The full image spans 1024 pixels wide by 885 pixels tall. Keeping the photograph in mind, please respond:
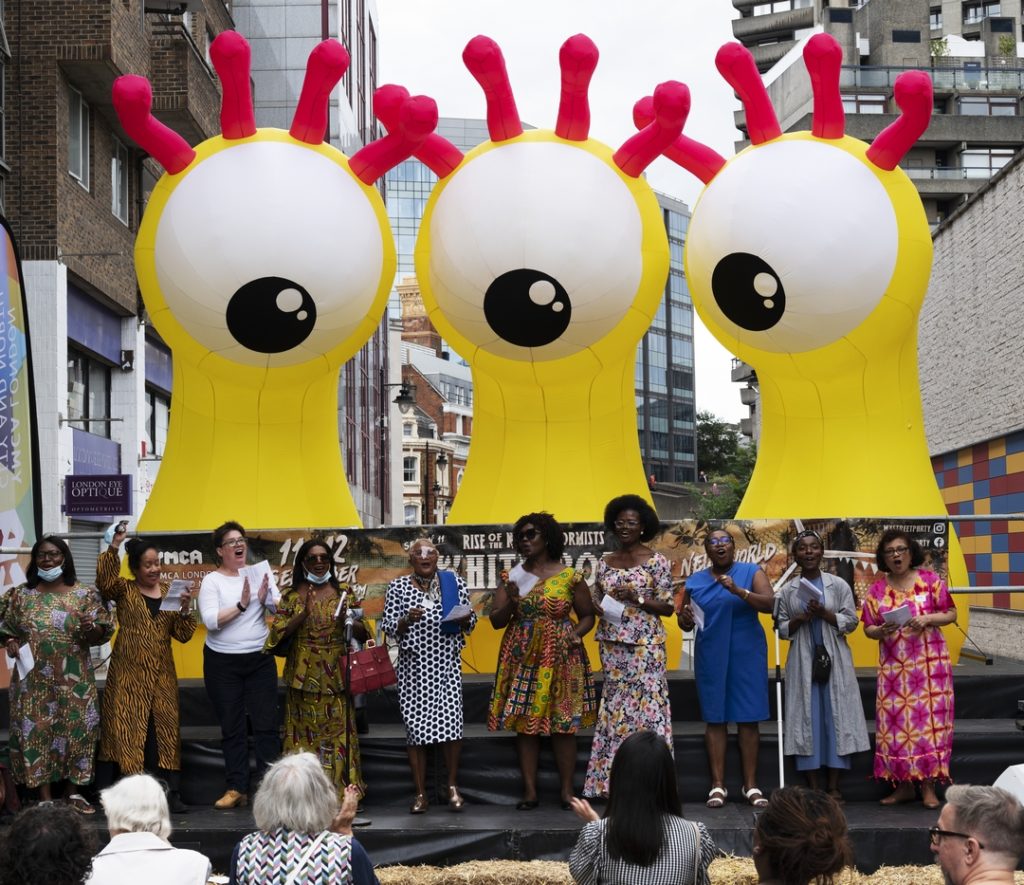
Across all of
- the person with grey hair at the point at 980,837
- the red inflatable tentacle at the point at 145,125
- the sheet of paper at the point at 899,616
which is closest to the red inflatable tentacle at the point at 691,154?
the red inflatable tentacle at the point at 145,125

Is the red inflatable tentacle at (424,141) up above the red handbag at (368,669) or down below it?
above

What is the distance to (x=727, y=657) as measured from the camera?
715 cm

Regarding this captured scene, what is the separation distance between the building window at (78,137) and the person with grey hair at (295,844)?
14.4m

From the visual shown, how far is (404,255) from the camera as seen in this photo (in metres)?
86.6

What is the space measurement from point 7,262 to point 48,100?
6.42 m

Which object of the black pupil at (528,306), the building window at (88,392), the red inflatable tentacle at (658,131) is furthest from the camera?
the building window at (88,392)

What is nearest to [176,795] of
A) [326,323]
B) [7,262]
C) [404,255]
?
[326,323]

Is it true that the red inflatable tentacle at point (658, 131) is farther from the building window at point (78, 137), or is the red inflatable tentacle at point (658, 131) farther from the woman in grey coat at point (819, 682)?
the building window at point (78, 137)

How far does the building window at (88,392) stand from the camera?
58.2 ft

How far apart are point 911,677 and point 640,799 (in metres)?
3.38

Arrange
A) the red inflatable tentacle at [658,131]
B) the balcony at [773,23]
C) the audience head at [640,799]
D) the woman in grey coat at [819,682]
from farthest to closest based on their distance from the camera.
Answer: the balcony at [773,23]
the red inflatable tentacle at [658,131]
the woman in grey coat at [819,682]
the audience head at [640,799]

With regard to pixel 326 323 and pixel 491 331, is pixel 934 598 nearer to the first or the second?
pixel 491 331

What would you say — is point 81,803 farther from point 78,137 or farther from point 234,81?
point 78,137

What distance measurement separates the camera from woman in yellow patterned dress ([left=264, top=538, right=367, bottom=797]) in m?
7.02
